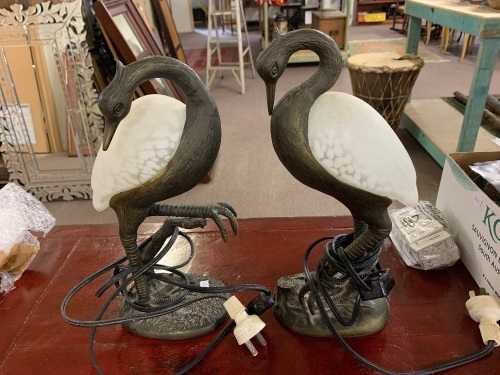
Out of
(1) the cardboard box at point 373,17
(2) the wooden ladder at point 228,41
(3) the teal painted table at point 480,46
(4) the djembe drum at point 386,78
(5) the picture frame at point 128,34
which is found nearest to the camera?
(3) the teal painted table at point 480,46

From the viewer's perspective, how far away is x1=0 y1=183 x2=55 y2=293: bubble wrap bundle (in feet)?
2.94

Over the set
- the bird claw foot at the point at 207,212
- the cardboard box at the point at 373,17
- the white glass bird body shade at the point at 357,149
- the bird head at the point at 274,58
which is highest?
the bird head at the point at 274,58

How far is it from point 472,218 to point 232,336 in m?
0.52

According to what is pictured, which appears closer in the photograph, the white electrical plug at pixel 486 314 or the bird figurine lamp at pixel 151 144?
the bird figurine lamp at pixel 151 144

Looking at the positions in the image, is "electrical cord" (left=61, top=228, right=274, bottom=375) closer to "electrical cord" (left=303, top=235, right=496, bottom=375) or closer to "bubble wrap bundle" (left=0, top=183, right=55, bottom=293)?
"electrical cord" (left=303, top=235, right=496, bottom=375)

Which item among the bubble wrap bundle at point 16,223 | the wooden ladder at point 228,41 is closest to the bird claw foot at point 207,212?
the bubble wrap bundle at point 16,223

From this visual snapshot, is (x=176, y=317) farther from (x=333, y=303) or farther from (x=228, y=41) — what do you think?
(x=228, y=41)

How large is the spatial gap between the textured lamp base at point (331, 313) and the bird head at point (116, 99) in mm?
422

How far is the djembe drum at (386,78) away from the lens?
7.00 feet

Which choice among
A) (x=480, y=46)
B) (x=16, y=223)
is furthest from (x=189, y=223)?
(x=480, y=46)

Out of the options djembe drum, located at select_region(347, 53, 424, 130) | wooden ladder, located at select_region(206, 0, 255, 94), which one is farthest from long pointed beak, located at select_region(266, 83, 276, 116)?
wooden ladder, located at select_region(206, 0, 255, 94)

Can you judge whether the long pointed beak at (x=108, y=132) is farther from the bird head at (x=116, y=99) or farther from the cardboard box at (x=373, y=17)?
the cardboard box at (x=373, y=17)

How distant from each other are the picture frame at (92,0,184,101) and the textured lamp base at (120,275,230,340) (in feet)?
4.18

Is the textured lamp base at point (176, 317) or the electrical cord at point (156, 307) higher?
the electrical cord at point (156, 307)
